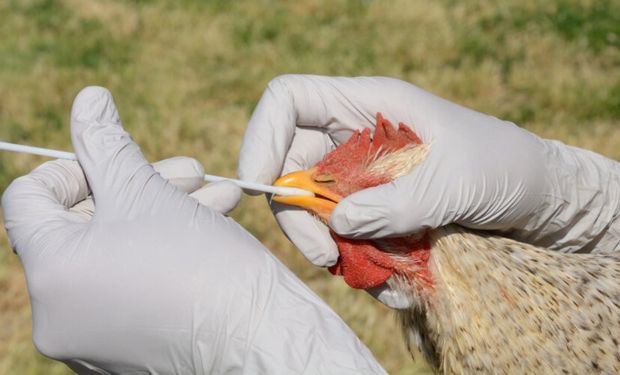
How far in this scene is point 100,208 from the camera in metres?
2.70

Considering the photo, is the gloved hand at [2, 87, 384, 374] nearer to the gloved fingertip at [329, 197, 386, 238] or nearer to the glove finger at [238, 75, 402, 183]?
the gloved fingertip at [329, 197, 386, 238]

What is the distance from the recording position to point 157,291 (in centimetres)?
260

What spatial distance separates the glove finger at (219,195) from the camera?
2.99 m

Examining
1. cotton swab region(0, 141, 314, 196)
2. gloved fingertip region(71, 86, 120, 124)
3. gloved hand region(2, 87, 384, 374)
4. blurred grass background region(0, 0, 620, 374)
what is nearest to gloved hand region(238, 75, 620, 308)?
cotton swab region(0, 141, 314, 196)

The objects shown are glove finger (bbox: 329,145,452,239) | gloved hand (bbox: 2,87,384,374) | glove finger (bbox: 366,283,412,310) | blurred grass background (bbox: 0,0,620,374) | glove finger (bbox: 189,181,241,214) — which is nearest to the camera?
gloved hand (bbox: 2,87,384,374)

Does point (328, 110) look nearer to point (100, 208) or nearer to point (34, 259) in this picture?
point (100, 208)

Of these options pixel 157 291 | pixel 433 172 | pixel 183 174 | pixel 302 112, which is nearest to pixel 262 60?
pixel 302 112

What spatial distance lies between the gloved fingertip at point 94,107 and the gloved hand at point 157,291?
0.16m

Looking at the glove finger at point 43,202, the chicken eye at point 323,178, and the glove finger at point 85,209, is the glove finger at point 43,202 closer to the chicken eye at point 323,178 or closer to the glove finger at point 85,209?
the glove finger at point 85,209

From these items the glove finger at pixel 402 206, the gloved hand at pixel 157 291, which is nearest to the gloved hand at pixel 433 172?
the glove finger at pixel 402 206

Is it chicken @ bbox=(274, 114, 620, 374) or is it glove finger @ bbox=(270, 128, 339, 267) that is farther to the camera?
glove finger @ bbox=(270, 128, 339, 267)

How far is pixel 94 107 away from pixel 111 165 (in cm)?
27

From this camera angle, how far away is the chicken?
2688mm

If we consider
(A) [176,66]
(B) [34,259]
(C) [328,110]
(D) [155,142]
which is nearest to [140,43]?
(A) [176,66]
